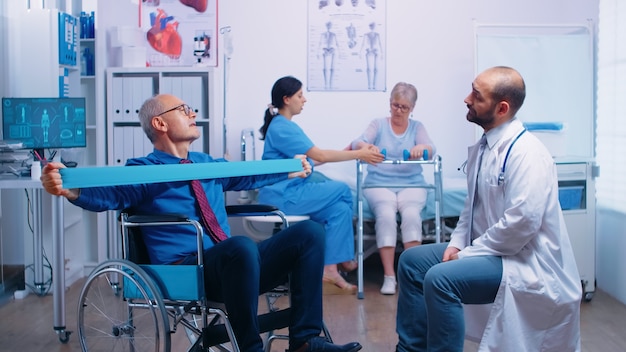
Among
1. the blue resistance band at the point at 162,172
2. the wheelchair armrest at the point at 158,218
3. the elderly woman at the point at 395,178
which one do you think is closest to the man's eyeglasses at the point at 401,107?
the elderly woman at the point at 395,178

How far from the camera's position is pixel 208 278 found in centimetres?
257

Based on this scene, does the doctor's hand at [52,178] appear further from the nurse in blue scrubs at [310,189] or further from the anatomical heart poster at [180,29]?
the anatomical heart poster at [180,29]

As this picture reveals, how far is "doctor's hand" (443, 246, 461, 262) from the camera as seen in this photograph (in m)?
2.68

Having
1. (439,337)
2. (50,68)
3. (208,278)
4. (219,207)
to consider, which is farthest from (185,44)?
(439,337)

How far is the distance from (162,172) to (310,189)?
6.53ft

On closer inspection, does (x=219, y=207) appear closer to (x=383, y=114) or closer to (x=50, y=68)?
(x=50, y=68)

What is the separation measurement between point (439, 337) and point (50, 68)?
3039 millimetres

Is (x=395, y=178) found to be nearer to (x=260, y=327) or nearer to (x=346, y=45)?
(x=346, y=45)

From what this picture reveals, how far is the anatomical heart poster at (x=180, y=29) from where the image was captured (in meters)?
5.34

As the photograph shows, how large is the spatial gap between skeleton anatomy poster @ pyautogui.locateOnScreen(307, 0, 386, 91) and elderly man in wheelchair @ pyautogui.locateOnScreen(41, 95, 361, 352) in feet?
8.39

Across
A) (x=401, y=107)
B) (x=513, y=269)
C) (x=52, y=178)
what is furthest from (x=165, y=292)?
(x=401, y=107)

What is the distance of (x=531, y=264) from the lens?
248cm

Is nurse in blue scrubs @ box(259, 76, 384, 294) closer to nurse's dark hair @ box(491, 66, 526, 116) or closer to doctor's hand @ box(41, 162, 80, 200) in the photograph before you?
nurse's dark hair @ box(491, 66, 526, 116)

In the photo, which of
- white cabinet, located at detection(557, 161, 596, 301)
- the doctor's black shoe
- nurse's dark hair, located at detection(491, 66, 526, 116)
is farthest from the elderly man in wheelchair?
white cabinet, located at detection(557, 161, 596, 301)
